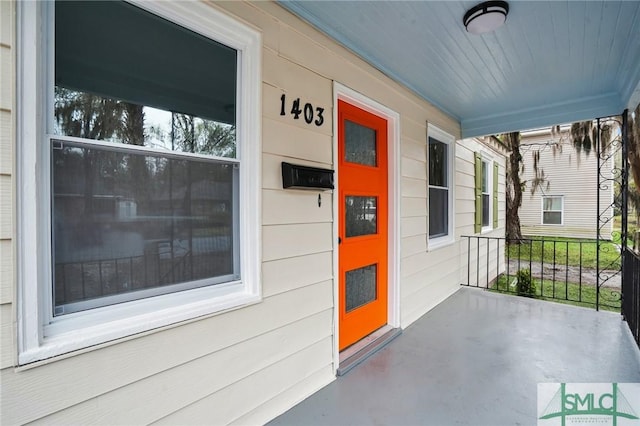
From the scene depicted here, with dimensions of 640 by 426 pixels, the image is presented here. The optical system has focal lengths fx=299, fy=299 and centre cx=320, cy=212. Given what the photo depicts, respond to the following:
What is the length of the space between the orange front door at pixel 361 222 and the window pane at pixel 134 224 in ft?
3.57

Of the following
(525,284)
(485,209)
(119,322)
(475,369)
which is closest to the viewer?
(119,322)

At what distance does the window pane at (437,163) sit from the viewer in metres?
3.79

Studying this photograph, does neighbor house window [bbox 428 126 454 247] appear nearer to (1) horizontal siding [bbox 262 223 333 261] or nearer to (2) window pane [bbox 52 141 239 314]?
(1) horizontal siding [bbox 262 223 333 261]

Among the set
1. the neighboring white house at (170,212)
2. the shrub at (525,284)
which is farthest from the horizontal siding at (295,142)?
the shrub at (525,284)

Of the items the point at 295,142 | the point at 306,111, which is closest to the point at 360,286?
the point at 295,142

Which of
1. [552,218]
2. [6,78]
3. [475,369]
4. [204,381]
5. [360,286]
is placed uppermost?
[6,78]

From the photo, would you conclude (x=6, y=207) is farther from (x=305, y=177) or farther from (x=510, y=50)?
(x=510, y=50)

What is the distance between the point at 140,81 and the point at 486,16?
6.56ft

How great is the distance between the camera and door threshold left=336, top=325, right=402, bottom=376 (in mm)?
2309

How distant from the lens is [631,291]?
2.94 meters

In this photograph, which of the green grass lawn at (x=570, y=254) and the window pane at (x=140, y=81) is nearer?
the window pane at (x=140, y=81)

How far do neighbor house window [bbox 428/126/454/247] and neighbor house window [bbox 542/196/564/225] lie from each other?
9.81 metres

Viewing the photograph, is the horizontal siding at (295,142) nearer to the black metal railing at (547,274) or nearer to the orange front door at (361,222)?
the orange front door at (361,222)

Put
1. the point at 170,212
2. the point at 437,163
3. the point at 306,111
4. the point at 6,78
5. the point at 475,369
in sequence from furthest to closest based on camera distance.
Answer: the point at 437,163 < the point at 475,369 < the point at 306,111 < the point at 170,212 < the point at 6,78
